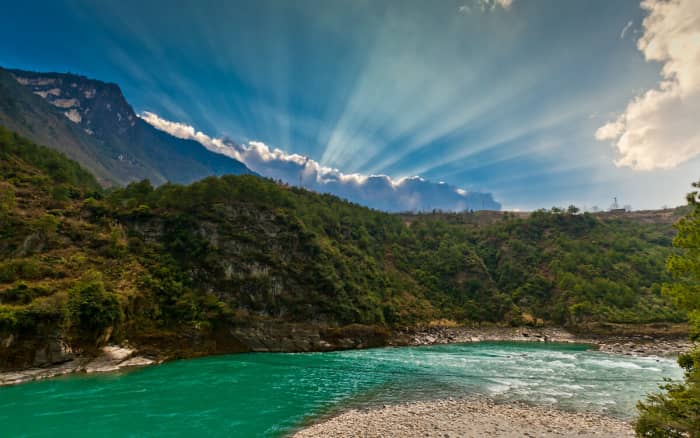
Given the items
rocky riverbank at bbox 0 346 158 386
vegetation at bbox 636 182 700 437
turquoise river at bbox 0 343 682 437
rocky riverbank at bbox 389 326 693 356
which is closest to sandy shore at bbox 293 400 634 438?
turquoise river at bbox 0 343 682 437

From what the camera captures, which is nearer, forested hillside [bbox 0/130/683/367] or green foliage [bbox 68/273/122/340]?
green foliage [bbox 68/273/122/340]

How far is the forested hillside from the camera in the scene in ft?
140

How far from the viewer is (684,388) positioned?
1241 centimetres

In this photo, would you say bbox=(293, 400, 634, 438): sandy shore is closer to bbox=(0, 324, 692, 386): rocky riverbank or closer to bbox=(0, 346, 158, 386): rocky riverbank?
bbox=(0, 346, 158, 386): rocky riverbank

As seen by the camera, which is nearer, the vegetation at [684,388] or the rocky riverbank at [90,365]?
the vegetation at [684,388]

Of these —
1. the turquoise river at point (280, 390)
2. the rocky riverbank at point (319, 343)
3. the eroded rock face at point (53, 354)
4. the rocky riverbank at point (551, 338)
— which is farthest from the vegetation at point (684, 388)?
the rocky riverbank at point (551, 338)

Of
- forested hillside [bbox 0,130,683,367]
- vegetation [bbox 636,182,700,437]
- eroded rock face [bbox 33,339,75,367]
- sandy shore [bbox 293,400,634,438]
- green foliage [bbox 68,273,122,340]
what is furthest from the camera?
forested hillside [bbox 0,130,683,367]

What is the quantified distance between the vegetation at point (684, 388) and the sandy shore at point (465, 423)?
28.7 feet

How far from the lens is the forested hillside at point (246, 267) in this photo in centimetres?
4253

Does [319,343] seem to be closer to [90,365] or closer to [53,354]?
[90,365]

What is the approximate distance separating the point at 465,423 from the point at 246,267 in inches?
2171

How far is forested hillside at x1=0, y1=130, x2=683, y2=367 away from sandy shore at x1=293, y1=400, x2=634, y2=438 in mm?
37360

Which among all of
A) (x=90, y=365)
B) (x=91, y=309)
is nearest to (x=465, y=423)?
(x=90, y=365)

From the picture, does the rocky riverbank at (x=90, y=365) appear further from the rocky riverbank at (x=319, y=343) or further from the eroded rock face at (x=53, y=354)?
the eroded rock face at (x=53, y=354)
